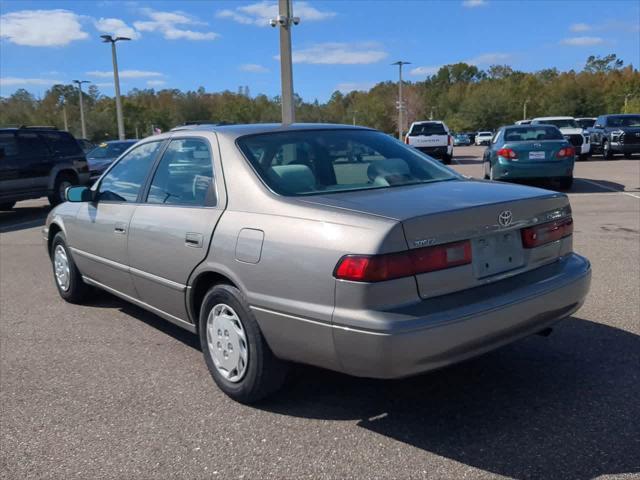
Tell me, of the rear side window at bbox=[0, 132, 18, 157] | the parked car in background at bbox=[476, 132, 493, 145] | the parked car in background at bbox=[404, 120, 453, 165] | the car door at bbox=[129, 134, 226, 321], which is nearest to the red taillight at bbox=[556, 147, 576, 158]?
the parked car in background at bbox=[476, 132, 493, 145]

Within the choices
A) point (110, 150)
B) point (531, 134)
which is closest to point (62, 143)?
point (110, 150)

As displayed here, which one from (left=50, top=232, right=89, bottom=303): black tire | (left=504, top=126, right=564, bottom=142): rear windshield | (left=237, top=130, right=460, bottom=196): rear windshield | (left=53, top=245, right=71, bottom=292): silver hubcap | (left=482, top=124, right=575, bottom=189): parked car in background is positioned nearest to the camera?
(left=237, top=130, right=460, bottom=196): rear windshield

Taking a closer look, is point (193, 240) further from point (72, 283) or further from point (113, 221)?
point (72, 283)

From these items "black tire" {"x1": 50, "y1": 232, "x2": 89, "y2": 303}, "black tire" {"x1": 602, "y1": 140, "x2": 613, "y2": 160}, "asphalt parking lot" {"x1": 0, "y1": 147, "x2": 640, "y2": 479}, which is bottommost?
"asphalt parking lot" {"x1": 0, "y1": 147, "x2": 640, "y2": 479}

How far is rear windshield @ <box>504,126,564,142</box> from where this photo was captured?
13.1 m

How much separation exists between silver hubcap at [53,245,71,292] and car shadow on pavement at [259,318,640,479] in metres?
2.96

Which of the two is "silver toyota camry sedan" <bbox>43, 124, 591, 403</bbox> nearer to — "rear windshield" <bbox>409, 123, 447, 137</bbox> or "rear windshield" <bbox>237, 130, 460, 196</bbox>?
"rear windshield" <bbox>237, 130, 460, 196</bbox>

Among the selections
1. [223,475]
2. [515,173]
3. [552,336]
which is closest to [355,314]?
[223,475]

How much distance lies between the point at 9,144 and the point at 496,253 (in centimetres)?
1244

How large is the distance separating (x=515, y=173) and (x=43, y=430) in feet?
35.0

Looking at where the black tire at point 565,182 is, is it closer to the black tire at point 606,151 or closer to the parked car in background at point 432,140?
the parked car in background at point 432,140

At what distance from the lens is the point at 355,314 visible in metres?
2.77

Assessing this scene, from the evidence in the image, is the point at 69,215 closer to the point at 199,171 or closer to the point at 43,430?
the point at 199,171

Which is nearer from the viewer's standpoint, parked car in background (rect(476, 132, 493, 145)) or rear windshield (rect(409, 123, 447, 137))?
parked car in background (rect(476, 132, 493, 145))
